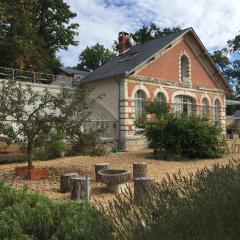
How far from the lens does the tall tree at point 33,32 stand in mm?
24406

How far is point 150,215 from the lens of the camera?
350 cm

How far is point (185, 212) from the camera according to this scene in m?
3.07

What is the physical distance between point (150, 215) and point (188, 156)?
14112 mm

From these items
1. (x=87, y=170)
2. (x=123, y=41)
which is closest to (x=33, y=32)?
(x=123, y=41)

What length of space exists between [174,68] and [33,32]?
10416 millimetres

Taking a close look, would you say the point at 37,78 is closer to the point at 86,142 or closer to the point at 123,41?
the point at 123,41

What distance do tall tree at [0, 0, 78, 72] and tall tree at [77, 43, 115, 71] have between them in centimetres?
1437

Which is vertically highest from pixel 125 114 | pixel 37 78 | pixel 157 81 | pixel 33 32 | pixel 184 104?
pixel 33 32

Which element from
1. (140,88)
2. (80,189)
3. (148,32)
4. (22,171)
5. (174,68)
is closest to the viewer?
(80,189)

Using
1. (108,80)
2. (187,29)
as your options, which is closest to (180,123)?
(108,80)

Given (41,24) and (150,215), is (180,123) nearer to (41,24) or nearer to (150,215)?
(150,215)

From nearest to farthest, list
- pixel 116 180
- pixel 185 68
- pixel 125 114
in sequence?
pixel 116 180 < pixel 125 114 < pixel 185 68

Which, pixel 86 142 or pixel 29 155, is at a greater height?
pixel 86 142

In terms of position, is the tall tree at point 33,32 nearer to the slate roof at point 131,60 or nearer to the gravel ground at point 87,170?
the slate roof at point 131,60
